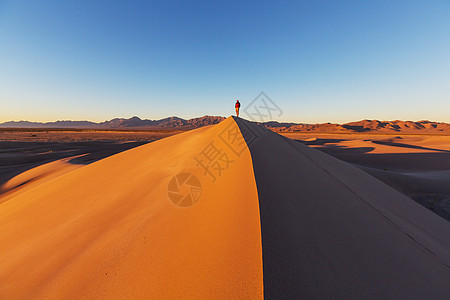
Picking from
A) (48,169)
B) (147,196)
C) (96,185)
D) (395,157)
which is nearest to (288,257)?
(147,196)

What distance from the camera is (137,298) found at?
1.28m

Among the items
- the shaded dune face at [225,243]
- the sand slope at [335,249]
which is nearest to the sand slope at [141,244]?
the shaded dune face at [225,243]

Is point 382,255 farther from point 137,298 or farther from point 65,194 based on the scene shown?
point 65,194

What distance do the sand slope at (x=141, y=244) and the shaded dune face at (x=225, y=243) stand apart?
0.03ft

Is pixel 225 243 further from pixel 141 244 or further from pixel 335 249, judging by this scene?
pixel 335 249

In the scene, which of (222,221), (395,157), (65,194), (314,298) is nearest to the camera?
(314,298)

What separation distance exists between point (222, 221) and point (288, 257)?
0.66 meters

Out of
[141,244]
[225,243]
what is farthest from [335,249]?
[141,244]

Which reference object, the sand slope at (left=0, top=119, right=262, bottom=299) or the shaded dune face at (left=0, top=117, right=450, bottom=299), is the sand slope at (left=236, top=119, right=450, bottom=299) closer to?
the shaded dune face at (left=0, top=117, right=450, bottom=299)

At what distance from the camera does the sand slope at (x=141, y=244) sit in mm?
1327

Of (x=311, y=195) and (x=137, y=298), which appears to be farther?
(x=311, y=195)

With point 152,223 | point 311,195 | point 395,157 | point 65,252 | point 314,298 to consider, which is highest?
point 311,195

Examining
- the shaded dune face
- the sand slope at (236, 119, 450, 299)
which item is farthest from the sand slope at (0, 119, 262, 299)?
the sand slope at (236, 119, 450, 299)

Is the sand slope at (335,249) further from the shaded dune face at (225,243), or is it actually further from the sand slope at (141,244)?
the sand slope at (141,244)
